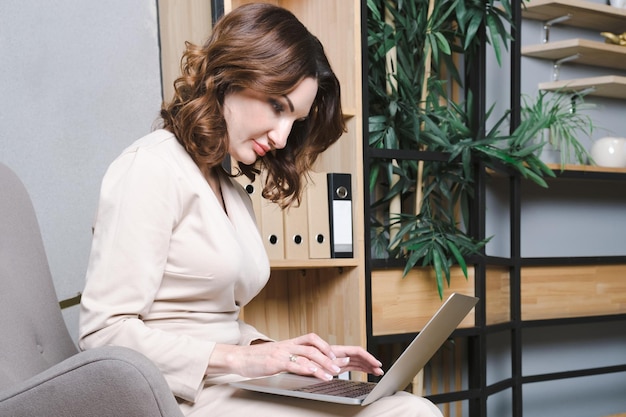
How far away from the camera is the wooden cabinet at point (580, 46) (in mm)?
3152

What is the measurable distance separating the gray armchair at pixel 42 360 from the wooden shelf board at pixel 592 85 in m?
2.61

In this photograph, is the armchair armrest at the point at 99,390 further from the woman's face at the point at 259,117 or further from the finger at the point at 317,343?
the woman's face at the point at 259,117

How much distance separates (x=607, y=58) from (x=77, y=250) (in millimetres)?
2633

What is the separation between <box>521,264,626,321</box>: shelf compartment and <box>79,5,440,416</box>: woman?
5.74 feet

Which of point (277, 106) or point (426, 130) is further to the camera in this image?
point (426, 130)

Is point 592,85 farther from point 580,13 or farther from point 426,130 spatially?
point 426,130

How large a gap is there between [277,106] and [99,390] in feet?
2.21

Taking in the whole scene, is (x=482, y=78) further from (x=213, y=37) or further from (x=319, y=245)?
(x=213, y=37)

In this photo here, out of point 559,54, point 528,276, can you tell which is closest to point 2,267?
point 528,276

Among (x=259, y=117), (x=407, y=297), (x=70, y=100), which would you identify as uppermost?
(x=70, y=100)

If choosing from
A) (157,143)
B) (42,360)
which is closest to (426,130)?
(157,143)

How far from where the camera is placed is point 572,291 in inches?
118

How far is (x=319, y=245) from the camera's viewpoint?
2.26m

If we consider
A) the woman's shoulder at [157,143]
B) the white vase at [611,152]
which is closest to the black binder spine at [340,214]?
the woman's shoulder at [157,143]
